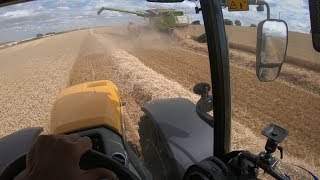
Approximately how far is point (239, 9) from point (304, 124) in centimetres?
739

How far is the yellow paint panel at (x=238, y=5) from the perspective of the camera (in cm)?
179

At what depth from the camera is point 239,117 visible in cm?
879

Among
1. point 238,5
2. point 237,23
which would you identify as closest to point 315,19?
point 238,5

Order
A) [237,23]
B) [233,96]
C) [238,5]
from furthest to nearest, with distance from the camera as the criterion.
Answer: [233,96] < [237,23] < [238,5]

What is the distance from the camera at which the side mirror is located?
187cm

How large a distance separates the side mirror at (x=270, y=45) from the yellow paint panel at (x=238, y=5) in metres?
0.12

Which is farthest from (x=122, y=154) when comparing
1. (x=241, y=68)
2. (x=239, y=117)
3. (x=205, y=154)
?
(x=241, y=68)

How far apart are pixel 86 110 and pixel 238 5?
200 centimetres

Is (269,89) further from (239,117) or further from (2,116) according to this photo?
(2,116)

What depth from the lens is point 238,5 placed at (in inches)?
72.7

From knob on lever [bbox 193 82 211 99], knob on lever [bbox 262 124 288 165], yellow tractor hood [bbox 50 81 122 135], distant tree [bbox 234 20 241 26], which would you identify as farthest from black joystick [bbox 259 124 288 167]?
yellow tractor hood [bbox 50 81 122 135]

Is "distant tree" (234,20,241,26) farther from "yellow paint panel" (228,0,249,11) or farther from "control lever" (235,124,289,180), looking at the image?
"control lever" (235,124,289,180)

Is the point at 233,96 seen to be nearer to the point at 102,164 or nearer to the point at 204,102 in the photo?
the point at 204,102

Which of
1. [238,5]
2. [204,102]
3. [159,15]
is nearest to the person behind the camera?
[238,5]
